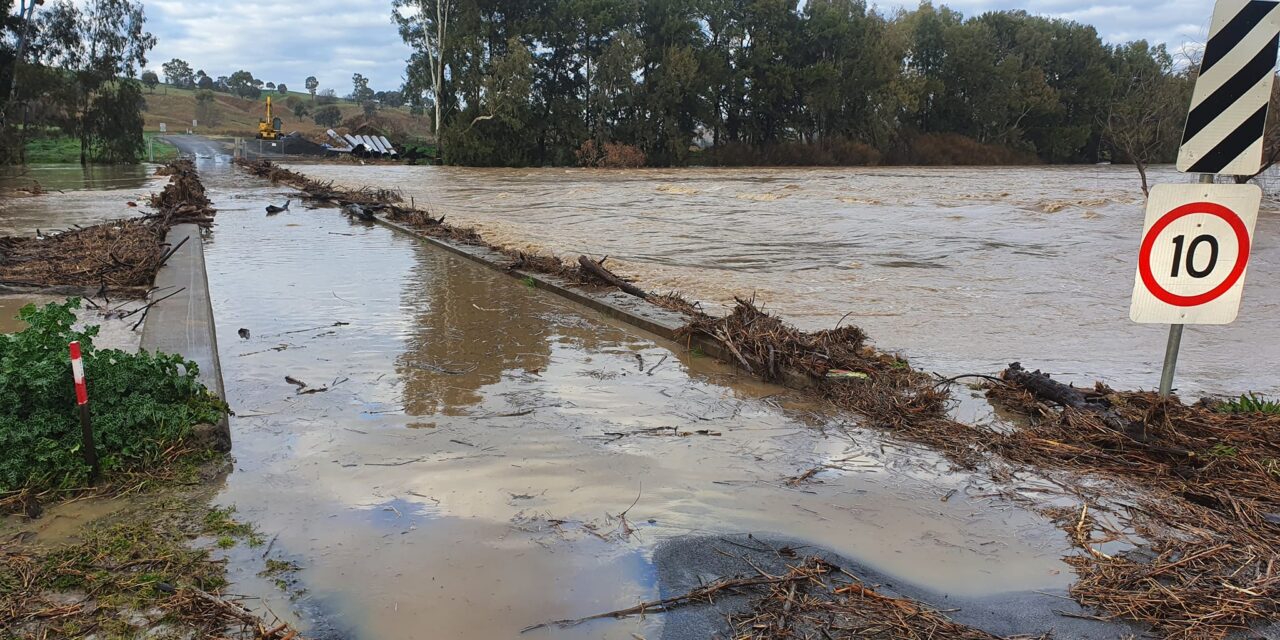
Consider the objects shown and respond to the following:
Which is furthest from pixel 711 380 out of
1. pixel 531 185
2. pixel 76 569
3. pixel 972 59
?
pixel 972 59

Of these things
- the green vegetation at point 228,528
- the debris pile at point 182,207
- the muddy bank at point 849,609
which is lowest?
the green vegetation at point 228,528

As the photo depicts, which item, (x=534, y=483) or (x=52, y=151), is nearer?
(x=534, y=483)

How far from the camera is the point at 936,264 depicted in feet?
43.5

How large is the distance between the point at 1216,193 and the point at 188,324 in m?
6.68

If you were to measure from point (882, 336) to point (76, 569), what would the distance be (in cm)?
658

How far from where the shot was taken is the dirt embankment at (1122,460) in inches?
116

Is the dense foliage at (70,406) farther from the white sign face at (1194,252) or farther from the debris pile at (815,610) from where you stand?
the white sign face at (1194,252)

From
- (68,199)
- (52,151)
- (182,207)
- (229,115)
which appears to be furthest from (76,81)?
(229,115)

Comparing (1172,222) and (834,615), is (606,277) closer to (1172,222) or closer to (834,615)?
(1172,222)

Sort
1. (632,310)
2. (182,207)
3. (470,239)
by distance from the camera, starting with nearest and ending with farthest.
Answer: (632,310)
(470,239)
(182,207)

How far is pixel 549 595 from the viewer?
294 centimetres

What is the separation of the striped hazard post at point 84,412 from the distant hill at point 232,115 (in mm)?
97855

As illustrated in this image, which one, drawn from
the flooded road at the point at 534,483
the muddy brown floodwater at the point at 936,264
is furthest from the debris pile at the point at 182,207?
the flooded road at the point at 534,483

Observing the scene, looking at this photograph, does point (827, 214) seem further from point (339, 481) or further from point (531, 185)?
point (339, 481)
